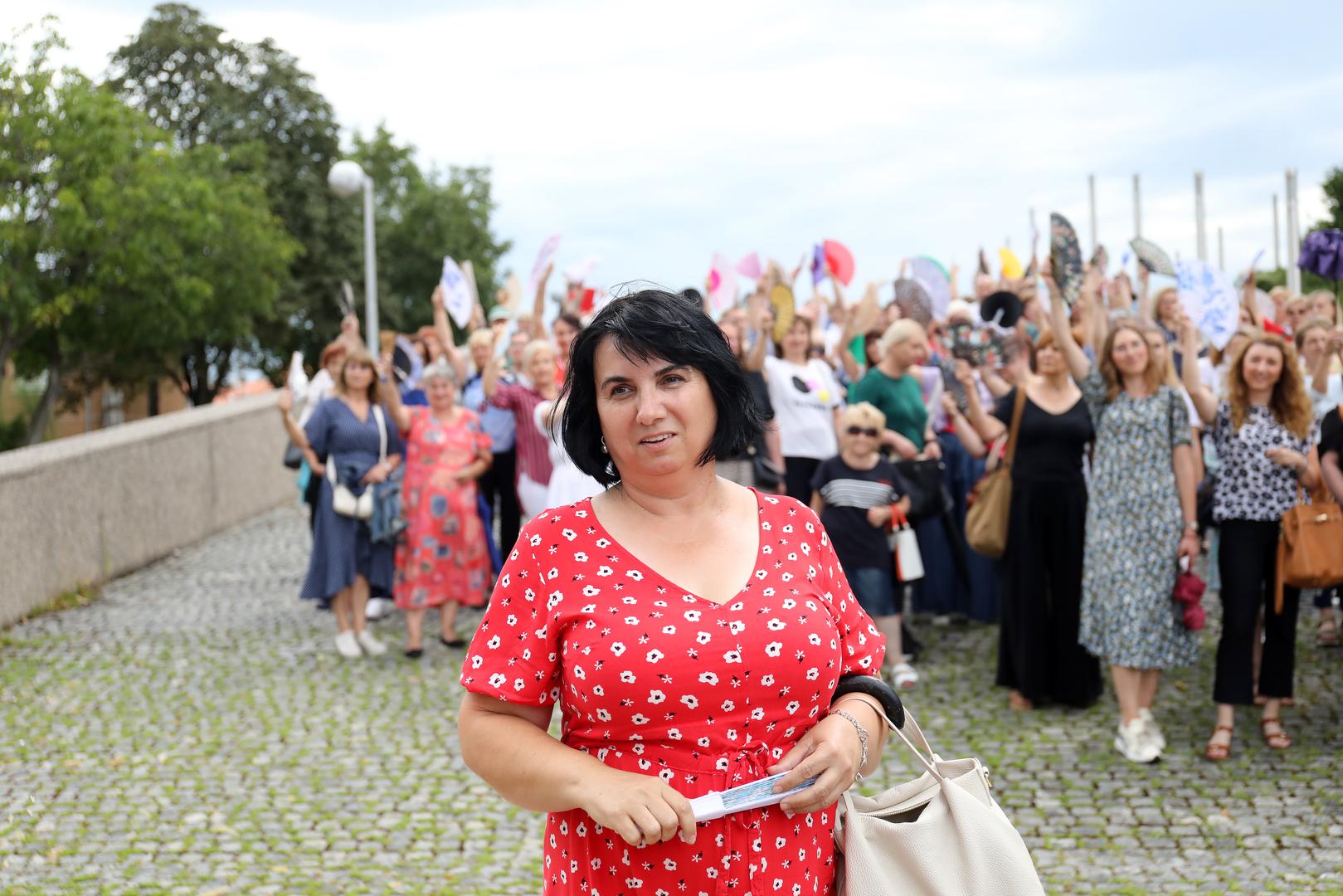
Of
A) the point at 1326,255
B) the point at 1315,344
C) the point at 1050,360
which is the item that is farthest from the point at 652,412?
the point at 1326,255

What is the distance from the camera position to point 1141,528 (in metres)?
6.89

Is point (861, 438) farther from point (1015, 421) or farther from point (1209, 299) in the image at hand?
point (1209, 299)

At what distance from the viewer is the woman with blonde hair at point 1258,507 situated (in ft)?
22.1

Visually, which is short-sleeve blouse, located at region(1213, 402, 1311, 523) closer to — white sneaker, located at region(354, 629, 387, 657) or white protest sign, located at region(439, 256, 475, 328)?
white sneaker, located at region(354, 629, 387, 657)

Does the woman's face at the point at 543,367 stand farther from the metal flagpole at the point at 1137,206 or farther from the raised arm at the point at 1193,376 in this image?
the metal flagpole at the point at 1137,206

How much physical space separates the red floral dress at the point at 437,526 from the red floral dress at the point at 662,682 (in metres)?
7.07

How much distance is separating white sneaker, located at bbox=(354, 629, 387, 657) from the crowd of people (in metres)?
0.02

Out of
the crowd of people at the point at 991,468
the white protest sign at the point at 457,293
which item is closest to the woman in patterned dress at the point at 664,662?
the crowd of people at the point at 991,468

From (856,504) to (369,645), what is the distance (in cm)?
349

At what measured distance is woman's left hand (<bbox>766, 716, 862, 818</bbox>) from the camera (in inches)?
95.4

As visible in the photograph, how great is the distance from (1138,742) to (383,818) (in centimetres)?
353

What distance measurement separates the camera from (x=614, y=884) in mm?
2482

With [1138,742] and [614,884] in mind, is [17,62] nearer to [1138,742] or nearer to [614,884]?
[1138,742]

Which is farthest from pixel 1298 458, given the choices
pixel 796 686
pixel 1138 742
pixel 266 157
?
pixel 266 157
